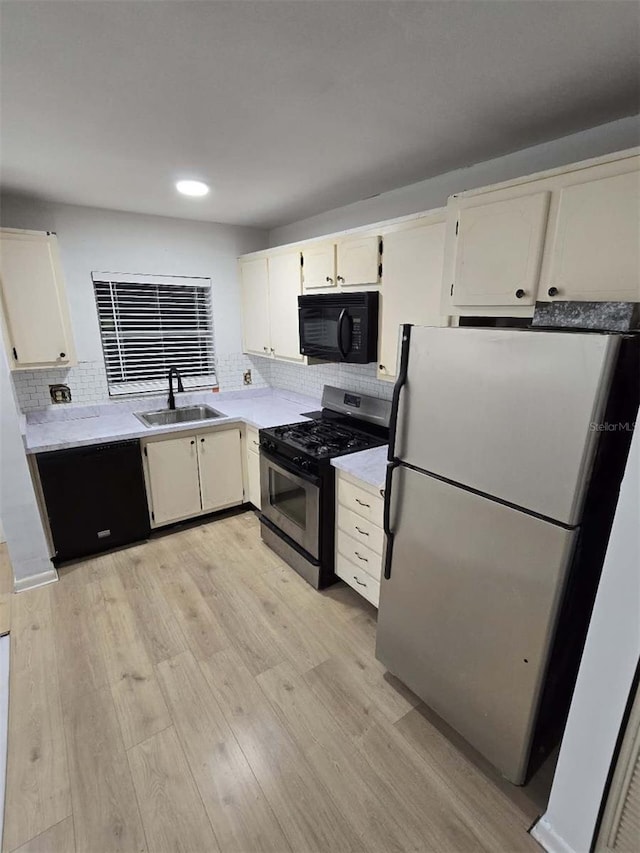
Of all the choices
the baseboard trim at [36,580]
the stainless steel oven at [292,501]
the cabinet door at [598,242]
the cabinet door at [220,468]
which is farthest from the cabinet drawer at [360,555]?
the baseboard trim at [36,580]

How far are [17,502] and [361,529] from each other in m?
2.12

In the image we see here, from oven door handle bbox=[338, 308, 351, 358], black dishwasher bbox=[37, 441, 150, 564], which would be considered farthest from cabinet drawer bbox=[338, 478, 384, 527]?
black dishwasher bbox=[37, 441, 150, 564]

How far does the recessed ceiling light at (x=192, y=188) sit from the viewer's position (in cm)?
239

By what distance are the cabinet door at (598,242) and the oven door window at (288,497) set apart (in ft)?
5.80

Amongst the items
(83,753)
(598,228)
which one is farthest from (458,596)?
(83,753)

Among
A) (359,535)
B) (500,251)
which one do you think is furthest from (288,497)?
(500,251)

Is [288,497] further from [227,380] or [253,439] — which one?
[227,380]

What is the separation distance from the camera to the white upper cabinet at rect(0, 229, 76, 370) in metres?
2.52

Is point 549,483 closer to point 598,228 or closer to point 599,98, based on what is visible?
point 598,228

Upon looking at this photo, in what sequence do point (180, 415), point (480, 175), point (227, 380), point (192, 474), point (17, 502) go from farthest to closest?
point (227, 380) → point (180, 415) → point (192, 474) → point (17, 502) → point (480, 175)

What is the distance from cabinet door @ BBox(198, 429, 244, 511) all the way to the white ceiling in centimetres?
183

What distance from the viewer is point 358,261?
2402 millimetres

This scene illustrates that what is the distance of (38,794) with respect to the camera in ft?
4.91

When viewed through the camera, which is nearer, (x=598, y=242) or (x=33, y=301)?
(x=598, y=242)
